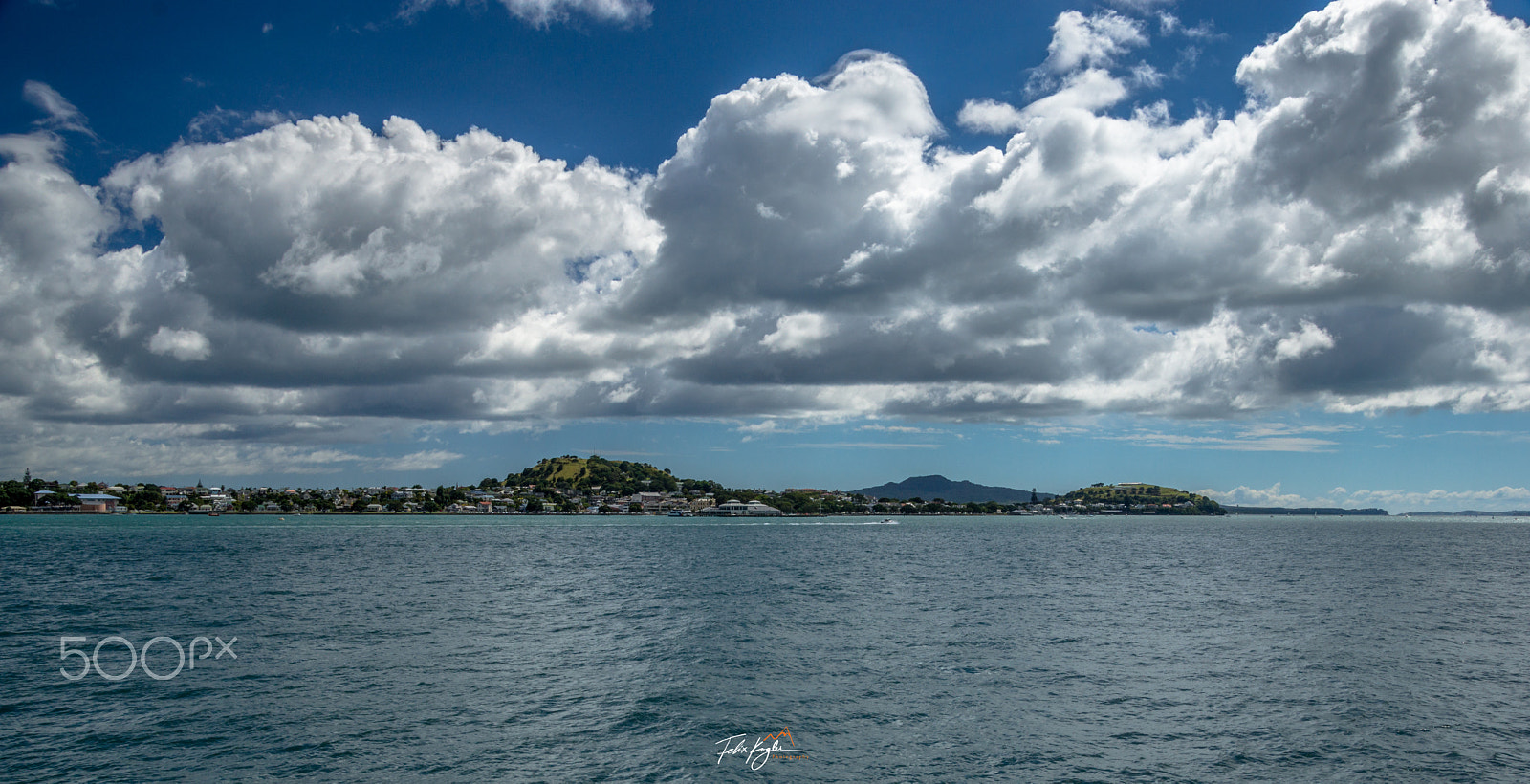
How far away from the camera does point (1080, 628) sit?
56.5 m

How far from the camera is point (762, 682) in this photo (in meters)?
40.6

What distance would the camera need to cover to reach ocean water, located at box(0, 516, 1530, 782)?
95.2ft

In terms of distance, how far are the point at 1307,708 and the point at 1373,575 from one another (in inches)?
3154

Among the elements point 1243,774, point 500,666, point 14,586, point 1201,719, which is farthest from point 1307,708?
point 14,586
